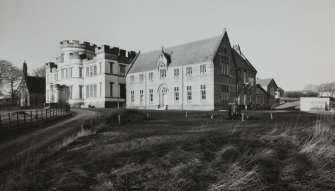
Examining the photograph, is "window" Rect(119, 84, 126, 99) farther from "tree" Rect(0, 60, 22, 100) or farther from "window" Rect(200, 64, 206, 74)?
"tree" Rect(0, 60, 22, 100)

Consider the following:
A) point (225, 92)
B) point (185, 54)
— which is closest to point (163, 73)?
point (185, 54)

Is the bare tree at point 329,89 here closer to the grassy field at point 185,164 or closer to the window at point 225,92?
the window at point 225,92

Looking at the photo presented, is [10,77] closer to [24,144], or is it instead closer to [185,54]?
[185,54]

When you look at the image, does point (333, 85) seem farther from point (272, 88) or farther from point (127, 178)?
point (127, 178)

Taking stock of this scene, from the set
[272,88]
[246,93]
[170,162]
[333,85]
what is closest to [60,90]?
[246,93]

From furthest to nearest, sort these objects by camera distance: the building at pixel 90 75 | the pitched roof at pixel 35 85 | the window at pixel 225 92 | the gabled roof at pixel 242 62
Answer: the pitched roof at pixel 35 85
the building at pixel 90 75
the gabled roof at pixel 242 62
the window at pixel 225 92

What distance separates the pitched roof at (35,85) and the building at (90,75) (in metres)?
10.8

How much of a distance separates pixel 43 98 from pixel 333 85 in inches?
3999

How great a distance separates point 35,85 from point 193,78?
146 feet

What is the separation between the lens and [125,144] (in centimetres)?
1080

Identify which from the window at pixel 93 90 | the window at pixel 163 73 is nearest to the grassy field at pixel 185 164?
the window at pixel 163 73

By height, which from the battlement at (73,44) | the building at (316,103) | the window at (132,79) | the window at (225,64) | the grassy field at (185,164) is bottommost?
the grassy field at (185,164)

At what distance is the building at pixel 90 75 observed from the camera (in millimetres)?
44312

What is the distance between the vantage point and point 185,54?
38.9 meters
